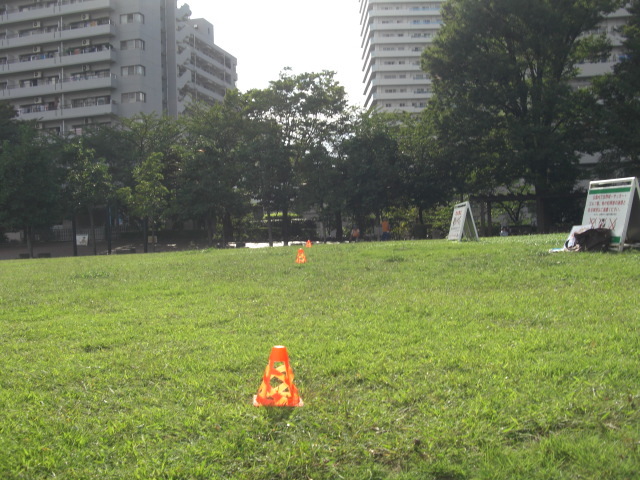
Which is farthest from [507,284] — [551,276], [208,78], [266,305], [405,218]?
[208,78]

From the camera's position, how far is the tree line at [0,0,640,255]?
99.4ft

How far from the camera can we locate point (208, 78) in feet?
240

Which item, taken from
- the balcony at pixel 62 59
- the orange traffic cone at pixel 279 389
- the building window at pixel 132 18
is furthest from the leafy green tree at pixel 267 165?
the orange traffic cone at pixel 279 389

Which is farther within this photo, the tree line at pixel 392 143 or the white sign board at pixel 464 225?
the tree line at pixel 392 143

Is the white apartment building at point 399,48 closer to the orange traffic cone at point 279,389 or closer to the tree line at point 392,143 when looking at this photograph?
the tree line at point 392,143

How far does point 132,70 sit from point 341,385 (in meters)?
62.2

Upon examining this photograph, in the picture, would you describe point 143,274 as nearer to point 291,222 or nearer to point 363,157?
point 363,157

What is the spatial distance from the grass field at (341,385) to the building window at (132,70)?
2240 inches

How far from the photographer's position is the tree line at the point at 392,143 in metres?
30.3

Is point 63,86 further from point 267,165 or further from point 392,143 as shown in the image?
point 392,143

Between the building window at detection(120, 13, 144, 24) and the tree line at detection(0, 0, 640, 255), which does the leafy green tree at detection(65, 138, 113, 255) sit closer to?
the tree line at detection(0, 0, 640, 255)

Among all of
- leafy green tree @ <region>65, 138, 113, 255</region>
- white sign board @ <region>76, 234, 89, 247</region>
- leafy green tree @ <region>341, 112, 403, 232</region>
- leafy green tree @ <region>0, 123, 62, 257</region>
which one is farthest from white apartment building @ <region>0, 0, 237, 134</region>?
leafy green tree @ <region>341, 112, 403, 232</region>

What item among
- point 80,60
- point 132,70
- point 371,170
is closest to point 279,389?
point 371,170

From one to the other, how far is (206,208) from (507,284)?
3270cm
